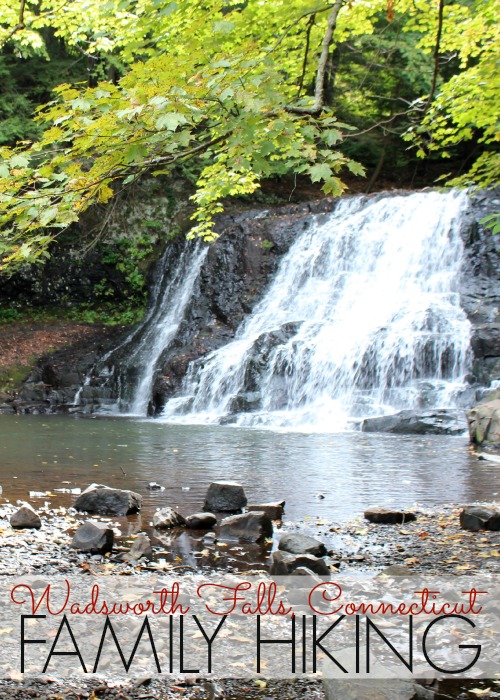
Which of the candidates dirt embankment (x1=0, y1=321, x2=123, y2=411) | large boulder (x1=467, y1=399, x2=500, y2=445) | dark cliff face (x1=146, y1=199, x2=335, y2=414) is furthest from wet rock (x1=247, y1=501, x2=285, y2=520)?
dirt embankment (x1=0, y1=321, x2=123, y2=411)

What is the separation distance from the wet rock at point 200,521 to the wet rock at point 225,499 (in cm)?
54

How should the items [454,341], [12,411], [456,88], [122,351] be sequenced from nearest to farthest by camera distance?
[456,88] → [454,341] → [12,411] → [122,351]

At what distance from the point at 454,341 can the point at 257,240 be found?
7.75m

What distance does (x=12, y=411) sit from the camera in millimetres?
16672

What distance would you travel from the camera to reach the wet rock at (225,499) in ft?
17.6

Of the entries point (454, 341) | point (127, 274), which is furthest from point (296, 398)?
point (127, 274)

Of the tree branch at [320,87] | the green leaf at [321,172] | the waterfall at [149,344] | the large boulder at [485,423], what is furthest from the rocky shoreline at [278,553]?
the waterfall at [149,344]

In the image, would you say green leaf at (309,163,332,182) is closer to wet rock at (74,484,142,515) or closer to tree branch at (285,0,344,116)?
tree branch at (285,0,344,116)

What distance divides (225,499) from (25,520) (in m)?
1.46

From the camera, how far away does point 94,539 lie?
4.05 metres

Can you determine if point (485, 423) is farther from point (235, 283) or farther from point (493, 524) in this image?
point (235, 283)

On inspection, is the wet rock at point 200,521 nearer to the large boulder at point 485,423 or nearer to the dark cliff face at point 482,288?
the large boulder at point 485,423

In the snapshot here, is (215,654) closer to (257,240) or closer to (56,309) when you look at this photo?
(257,240)

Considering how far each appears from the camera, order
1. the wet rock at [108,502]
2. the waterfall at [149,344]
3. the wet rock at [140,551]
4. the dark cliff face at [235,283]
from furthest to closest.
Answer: the waterfall at [149,344]
the dark cliff face at [235,283]
the wet rock at [108,502]
the wet rock at [140,551]
